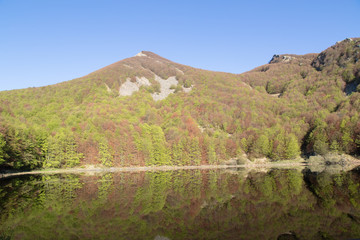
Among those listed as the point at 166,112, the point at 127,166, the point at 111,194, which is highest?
the point at 166,112

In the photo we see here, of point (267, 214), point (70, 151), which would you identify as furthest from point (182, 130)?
point (267, 214)

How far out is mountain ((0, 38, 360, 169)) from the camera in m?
101

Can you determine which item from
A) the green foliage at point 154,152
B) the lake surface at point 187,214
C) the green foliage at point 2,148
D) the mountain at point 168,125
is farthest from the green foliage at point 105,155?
the lake surface at point 187,214

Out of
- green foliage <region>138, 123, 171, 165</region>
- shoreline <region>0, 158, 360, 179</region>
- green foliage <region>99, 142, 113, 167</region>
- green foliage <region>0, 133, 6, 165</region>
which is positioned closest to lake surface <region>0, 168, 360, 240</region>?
green foliage <region>0, 133, 6, 165</region>

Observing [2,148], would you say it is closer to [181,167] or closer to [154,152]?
[154,152]

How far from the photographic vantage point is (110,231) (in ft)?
77.9

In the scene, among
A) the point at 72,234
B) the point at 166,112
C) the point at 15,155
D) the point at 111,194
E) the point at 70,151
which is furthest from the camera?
the point at 166,112

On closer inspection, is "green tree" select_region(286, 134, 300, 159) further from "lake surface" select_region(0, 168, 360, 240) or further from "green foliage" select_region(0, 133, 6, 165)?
"green foliage" select_region(0, 133, 6, 165)

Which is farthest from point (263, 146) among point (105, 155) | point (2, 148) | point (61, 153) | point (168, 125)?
point (2, 148)

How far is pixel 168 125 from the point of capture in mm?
142625

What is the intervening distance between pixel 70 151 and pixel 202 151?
168 ft

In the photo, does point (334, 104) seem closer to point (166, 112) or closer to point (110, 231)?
point (166, 112)

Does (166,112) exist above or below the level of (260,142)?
above

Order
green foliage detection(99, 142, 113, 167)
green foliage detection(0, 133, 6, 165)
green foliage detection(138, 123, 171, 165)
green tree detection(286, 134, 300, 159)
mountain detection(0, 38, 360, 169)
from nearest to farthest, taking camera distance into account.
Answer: green foliage detection(0, 133, 6, 165) < mountain detection(0, 38, 360, 169) < green foliage detection(99, 142, 113, 167) < green foliage detection(138, 123, 171, 165) < green tree detection(286, 134, 300, 159)
